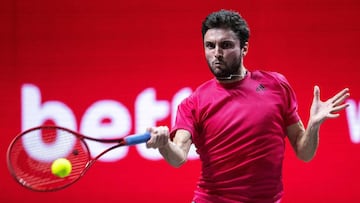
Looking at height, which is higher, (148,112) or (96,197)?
(148,112)

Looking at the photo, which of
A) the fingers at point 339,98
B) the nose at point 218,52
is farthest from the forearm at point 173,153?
the fingers at point 339,98

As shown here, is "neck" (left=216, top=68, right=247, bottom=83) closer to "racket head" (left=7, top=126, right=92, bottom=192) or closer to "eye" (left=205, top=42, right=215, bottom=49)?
"eye" (left=205, top=42, right=215, bottom=49)

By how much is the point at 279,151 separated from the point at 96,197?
2.03 m

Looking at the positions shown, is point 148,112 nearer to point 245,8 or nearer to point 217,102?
point 245,8

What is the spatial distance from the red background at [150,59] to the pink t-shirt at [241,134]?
1616 millimetres

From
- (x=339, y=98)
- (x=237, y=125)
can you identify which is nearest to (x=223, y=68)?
(x=237, y=125)

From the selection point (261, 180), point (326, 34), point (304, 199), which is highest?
point (326, 34)

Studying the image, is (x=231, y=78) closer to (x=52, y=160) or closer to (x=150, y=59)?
(x=52, y=160)

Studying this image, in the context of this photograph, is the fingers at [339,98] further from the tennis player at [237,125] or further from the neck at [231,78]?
the neck at [231,78]

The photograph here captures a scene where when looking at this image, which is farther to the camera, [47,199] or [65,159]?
[47,199]

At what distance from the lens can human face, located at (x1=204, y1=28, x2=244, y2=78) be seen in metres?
2.55

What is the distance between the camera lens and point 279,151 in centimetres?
255

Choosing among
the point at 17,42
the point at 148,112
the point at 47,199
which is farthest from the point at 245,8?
the point at 47,199

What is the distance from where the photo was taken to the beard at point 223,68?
2.55 metres
